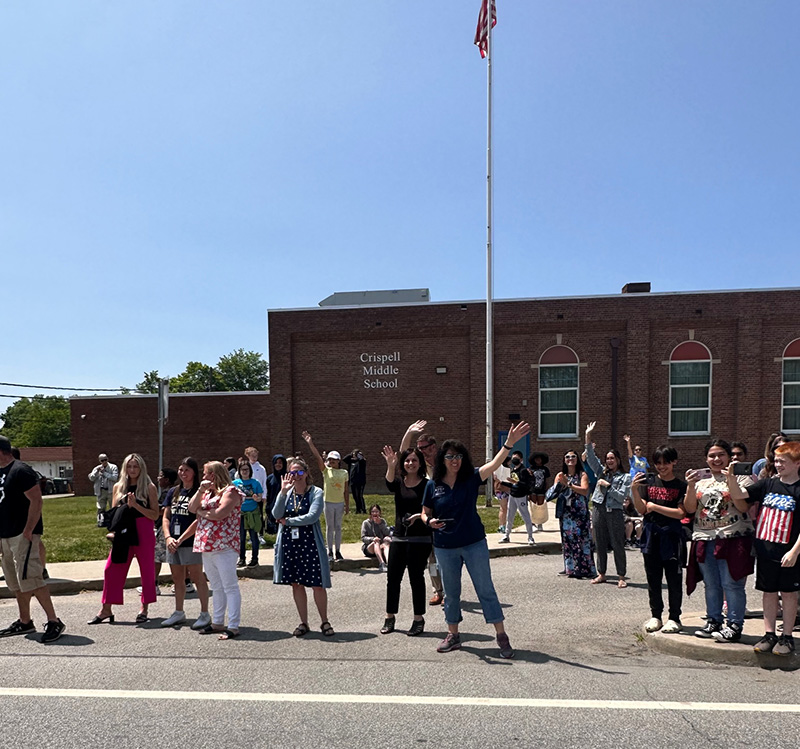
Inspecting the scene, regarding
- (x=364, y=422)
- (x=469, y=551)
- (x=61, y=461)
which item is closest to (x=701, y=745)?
(x=469, y=551)

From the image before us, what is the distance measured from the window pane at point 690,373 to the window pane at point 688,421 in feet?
3.80

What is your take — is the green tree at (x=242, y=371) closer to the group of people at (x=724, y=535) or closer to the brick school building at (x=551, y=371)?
the brick school building at (x=551, y=371)

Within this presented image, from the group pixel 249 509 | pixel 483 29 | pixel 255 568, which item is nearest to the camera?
pixel 255 568

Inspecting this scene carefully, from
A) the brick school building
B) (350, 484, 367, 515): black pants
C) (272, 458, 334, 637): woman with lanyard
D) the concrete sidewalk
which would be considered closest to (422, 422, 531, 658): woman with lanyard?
(272, 458, 334, 637): woman with lanyard

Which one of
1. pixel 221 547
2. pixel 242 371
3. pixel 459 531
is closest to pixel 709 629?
pixel 459 531

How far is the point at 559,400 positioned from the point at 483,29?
1350 cm

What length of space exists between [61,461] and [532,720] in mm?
70337

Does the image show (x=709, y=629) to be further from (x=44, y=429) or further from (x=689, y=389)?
(x=44, y=429)

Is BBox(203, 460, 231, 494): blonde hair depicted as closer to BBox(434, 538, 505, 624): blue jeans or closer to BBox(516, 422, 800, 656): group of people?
BBox(434, 538, 505, 624): blue jeans

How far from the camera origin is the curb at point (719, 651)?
17.6 feet

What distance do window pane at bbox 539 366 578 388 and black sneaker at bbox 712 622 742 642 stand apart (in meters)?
20.6

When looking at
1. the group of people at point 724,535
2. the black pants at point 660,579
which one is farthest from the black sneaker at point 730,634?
the black pants at point 660,579

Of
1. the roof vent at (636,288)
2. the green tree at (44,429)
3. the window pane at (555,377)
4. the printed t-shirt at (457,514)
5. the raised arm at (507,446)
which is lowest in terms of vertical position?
the green tree at (44,429)

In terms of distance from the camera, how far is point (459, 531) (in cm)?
589
